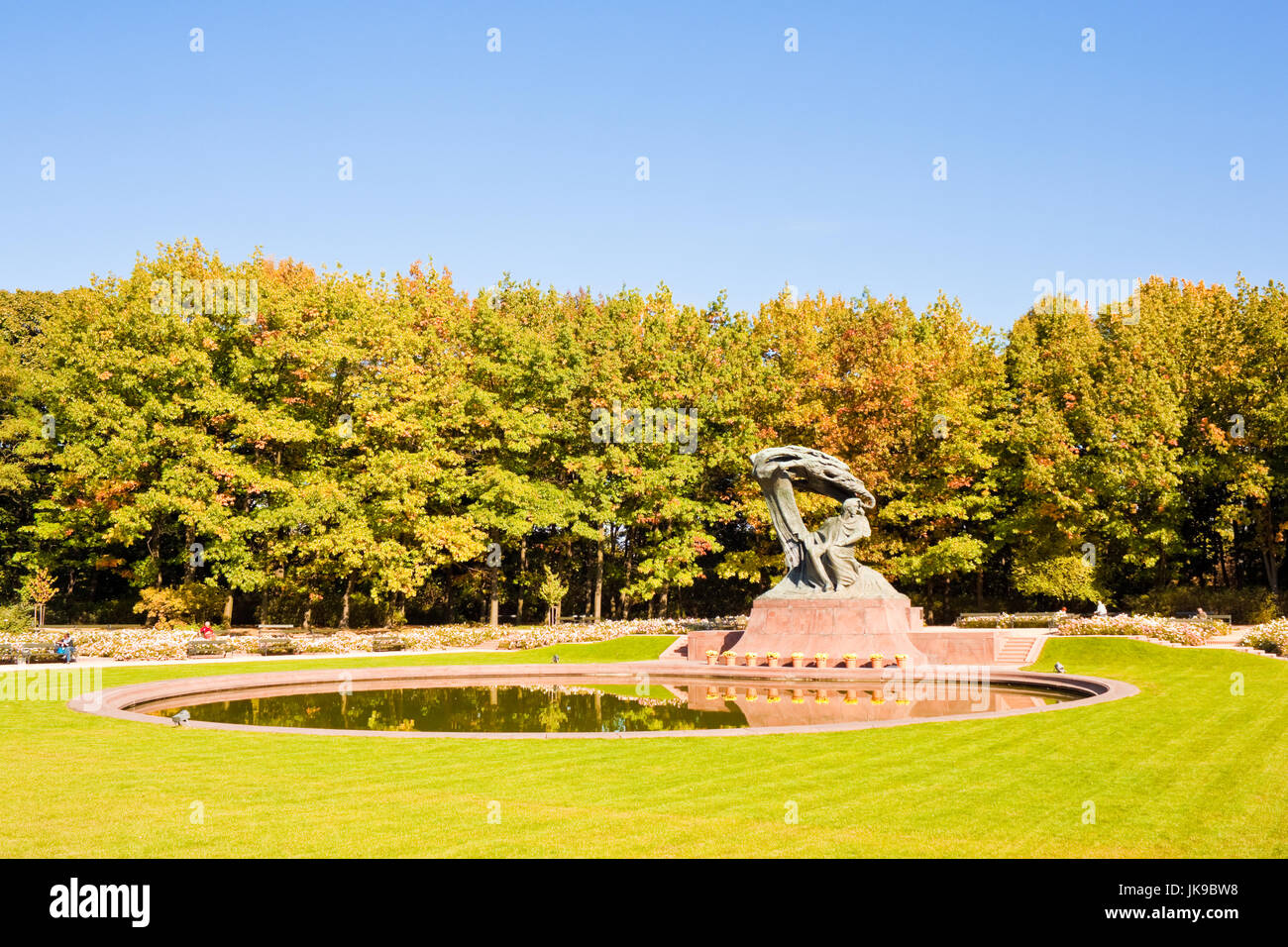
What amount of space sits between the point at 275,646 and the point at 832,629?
18344 mm

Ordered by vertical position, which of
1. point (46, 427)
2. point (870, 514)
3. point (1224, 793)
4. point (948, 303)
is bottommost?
point (1224, 793)

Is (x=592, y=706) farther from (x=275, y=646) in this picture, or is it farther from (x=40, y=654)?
(x=40, y=654)

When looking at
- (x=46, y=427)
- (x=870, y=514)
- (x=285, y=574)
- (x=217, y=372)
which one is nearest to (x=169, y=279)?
(x=217, y=372)

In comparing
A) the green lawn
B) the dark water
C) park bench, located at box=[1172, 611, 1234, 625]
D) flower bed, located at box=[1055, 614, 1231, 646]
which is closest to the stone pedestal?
the dark water

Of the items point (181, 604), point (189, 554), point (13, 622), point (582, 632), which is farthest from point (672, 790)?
point (189, 554)

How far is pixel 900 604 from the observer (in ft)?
102

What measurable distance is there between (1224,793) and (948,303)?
46706mm

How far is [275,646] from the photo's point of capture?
3359cm

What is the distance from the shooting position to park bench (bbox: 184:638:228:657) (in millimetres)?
32250

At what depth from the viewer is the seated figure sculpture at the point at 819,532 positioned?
102ft

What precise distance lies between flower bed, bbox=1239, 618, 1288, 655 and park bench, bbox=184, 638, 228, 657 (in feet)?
105

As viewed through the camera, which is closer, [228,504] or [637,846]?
[637,846]
